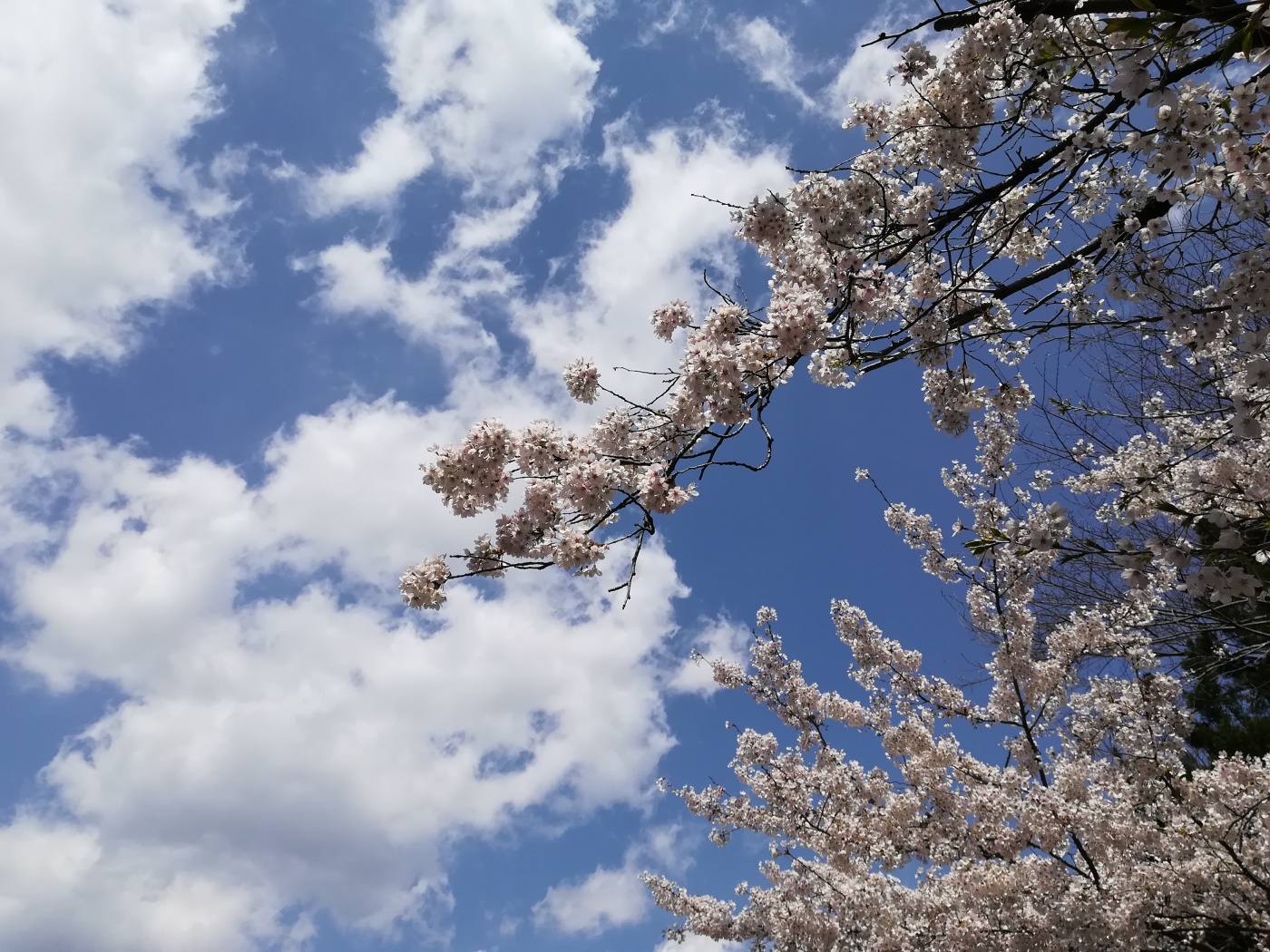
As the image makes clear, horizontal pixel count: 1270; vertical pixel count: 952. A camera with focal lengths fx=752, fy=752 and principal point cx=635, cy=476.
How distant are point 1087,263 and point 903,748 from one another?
7337 mm

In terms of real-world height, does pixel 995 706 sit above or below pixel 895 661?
below

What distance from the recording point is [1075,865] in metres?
6.89

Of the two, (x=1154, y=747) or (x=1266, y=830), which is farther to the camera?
(x=1154, y=747)

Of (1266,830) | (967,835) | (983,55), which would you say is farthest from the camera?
(967,835)

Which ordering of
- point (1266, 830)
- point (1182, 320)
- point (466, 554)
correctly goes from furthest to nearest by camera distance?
point (1266, 830) < point (466, 554) < point (1182, 320)

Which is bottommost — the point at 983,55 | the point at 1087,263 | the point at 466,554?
the point at 466,554

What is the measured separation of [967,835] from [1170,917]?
2.98 m

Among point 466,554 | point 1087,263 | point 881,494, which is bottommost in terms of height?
point 466,554

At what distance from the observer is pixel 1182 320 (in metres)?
3.35

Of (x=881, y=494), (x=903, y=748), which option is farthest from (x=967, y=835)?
(x=881, y=494)

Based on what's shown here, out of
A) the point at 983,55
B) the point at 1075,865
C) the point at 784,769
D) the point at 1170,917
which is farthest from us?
the point at 784,769

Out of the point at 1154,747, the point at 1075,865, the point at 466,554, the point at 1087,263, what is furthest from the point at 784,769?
the point at 1087,263

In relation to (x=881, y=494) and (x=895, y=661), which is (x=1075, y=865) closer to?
(x=895, y=661)

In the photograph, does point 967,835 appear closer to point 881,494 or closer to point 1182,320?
point 881,494
